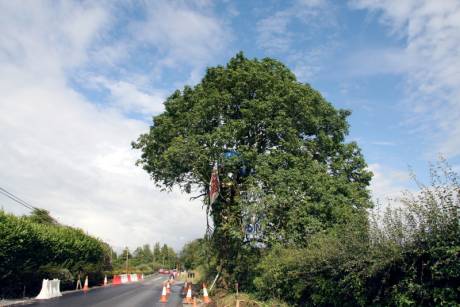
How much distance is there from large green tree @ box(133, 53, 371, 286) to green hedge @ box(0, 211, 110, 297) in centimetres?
798

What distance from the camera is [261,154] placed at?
21.5 metres

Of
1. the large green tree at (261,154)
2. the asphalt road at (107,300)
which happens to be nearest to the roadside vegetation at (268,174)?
the large green tree at (261,154)

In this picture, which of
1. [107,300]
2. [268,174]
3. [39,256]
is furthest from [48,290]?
[268,174]

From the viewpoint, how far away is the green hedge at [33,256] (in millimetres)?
20109

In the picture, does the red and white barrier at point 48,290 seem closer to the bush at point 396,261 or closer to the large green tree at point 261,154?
the large green tree at point 261,154

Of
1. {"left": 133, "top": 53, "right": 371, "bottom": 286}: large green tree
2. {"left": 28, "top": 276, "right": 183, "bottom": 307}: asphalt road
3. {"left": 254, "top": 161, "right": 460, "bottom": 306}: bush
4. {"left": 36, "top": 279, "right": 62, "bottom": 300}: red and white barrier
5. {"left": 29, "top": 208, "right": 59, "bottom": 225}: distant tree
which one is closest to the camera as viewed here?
{"left": 254, "top": 161, "right": 460, "bottom": 306}: bush

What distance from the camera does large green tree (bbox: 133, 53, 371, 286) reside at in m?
19.8

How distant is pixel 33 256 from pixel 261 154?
14761mm

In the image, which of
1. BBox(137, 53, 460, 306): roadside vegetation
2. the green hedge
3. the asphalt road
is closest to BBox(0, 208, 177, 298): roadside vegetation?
the green hedge

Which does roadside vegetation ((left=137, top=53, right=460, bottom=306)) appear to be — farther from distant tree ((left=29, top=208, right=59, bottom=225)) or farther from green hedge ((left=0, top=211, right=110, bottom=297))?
distant tree ((left=29, top=208, right=59, bottom=225))

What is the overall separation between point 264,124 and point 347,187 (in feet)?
18.2

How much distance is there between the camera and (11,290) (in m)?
21.5

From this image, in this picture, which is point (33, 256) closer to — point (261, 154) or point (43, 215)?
point (261, 154)

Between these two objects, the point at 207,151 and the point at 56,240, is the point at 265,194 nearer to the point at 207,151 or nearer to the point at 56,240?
the point at 207,151
